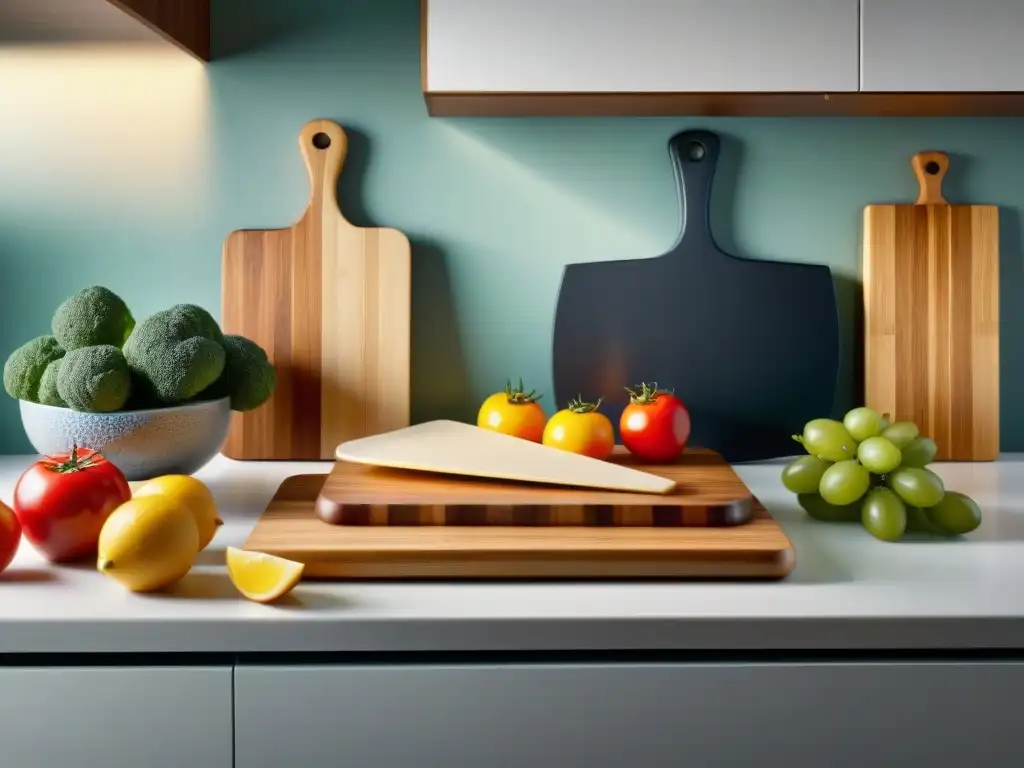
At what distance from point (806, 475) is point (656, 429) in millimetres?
207

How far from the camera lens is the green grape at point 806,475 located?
43.5 inches

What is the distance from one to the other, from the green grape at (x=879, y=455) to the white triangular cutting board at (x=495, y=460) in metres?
0.21

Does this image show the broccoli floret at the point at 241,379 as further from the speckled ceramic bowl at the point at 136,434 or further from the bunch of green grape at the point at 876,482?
the bunch of green grape at the point at 876,482

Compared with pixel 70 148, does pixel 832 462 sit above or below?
below

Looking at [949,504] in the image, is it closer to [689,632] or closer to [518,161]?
[689,632]

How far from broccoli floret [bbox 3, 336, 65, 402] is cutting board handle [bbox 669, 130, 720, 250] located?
861 millimetres

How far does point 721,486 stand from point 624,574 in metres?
0.24

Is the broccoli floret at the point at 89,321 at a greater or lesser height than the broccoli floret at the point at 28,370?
greater

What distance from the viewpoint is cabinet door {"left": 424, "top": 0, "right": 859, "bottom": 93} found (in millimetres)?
1219

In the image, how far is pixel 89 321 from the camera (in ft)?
3.92

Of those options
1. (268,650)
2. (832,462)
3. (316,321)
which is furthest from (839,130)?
(268,650)

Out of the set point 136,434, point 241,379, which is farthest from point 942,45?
point 136,434

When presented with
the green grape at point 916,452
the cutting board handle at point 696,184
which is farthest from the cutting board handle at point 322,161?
the green grape at point 916,452

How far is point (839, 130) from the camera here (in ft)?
4.80
